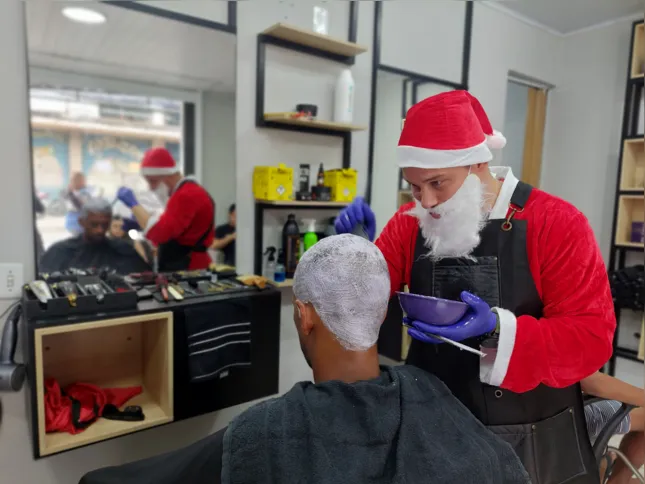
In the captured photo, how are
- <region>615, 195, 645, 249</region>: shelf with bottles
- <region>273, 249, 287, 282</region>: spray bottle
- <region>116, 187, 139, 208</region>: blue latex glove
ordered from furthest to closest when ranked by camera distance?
<region>615, 195, 645, 249</region>: shelf with bottles → <region>273, 249, 287, 282</region>: spray bottle → <region>116, 187, 139, 208</region>: blue latex glove

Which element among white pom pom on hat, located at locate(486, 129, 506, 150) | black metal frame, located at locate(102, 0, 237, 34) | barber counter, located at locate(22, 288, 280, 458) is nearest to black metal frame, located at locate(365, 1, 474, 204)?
black metal frame, located at locate(102, 0, 237, 34)

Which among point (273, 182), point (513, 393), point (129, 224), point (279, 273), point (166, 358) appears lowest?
point (166, 358)

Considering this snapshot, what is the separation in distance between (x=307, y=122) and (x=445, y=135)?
120 cm

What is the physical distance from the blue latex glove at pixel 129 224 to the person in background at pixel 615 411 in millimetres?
1894

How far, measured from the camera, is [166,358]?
1.76 meters

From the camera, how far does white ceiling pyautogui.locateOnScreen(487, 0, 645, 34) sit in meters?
2.43

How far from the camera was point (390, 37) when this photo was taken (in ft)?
8.45

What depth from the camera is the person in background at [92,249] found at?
187 centimetres

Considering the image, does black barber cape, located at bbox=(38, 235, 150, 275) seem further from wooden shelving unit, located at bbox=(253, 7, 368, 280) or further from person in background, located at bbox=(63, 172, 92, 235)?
wooden shelving unit, located at bbox=(253, 7, 368, 280)

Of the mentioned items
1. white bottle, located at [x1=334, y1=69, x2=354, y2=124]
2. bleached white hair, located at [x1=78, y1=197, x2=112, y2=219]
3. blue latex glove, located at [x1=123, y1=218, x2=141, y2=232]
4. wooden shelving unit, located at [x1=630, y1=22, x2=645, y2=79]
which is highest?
wooden shelving unit, located at [x1=630, y1=22, x2=645, y2=79]

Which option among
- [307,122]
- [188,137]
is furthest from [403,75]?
[188,137]

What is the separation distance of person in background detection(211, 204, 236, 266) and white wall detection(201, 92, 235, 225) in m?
0.03

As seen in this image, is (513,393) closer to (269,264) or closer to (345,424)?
(345,424)

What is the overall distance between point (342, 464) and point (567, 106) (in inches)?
114
